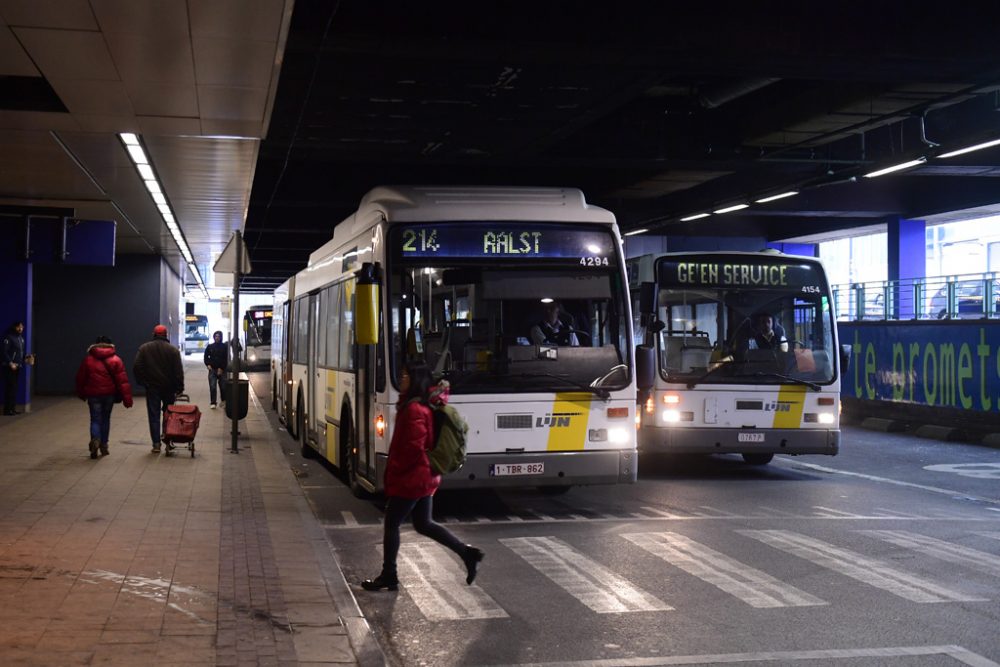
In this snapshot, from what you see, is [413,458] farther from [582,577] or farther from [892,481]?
[892,481]

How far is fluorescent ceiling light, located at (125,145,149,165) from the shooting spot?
17.1 m

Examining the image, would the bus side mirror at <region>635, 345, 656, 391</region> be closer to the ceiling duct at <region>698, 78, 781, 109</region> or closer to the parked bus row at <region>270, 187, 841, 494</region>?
the parked bus row at <region>270, 187, 841, 494</region>

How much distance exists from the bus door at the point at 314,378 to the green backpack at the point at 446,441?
769cm

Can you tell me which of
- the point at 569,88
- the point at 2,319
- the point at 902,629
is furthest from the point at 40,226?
the point at 902,629

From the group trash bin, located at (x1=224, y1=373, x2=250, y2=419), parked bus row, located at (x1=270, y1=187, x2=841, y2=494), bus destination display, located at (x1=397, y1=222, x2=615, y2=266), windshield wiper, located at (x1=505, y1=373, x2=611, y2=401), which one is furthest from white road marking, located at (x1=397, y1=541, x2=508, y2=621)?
trash bin, located at (x1=224, y1=373, x2=250, y2=419)

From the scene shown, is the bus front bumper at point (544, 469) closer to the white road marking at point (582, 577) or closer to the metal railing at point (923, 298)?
the white road marking at point (582, 577)

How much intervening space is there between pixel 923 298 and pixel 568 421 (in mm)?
15940

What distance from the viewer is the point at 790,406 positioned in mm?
15391

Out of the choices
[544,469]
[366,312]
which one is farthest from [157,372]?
[544,469]

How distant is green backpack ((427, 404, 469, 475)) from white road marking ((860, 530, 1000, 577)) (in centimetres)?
405

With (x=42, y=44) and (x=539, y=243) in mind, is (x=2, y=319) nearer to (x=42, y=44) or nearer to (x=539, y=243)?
(x=42, y=44)

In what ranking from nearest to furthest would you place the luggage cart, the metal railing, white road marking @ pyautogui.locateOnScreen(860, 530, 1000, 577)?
1. white road marking @ pyautogui.locateOnScreen(860, 530, 1000, 577)
2. the luggage cart
3. the metal railing

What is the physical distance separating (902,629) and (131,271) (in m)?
30.2

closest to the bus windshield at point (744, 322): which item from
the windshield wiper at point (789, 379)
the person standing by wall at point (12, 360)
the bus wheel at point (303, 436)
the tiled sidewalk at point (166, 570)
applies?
the windshield wiper at point (789, 379)
